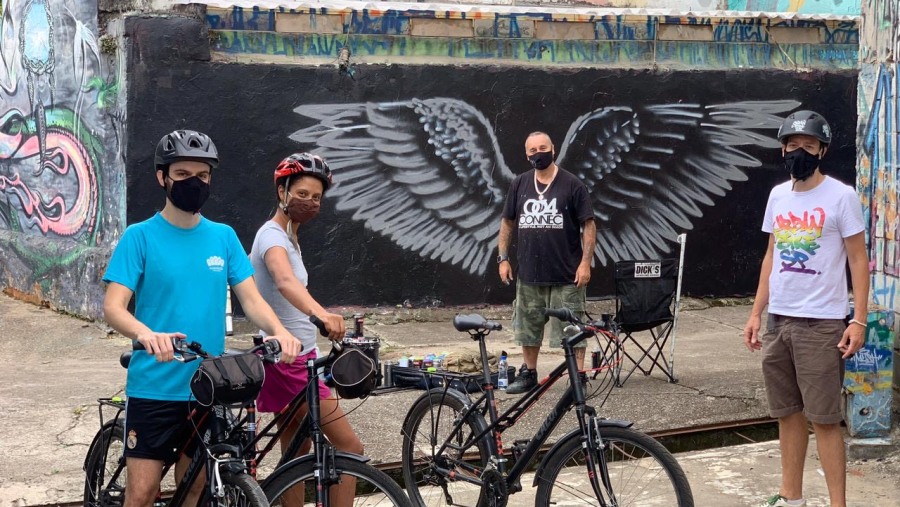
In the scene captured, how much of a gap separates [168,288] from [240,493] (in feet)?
2.74

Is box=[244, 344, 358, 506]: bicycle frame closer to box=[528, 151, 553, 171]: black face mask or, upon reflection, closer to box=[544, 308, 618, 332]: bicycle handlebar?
box=[544, 308, 618, 332]: bicycle handlebar

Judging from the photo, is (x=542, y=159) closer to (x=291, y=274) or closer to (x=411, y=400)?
(x=411, y=400)

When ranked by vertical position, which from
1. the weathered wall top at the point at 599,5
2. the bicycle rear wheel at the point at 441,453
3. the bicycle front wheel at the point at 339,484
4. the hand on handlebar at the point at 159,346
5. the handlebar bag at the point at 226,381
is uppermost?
the weathered wall top at the point at 599,5

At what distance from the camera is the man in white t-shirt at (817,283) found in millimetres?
5281

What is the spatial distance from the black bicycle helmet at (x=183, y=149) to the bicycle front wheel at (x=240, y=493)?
1208 millimetres

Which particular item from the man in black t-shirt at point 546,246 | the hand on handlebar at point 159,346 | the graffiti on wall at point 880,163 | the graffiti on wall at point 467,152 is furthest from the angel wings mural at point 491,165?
the hand on handlebar at point 159,346

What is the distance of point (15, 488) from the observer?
6.04m

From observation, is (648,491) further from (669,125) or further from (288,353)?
(669,125)

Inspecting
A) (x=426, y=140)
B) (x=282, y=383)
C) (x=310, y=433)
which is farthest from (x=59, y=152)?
(x=310, y=433)

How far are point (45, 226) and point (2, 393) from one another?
4.43 metres

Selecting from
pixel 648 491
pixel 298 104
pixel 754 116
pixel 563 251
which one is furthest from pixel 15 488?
pixel 754 116

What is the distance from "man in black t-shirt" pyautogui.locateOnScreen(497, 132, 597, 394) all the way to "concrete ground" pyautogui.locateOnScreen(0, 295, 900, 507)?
60 centimetres

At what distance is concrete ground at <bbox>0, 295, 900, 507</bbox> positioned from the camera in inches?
243

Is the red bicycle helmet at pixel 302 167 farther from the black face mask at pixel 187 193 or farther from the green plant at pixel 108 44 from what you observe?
the green plant at pixel 108 44
